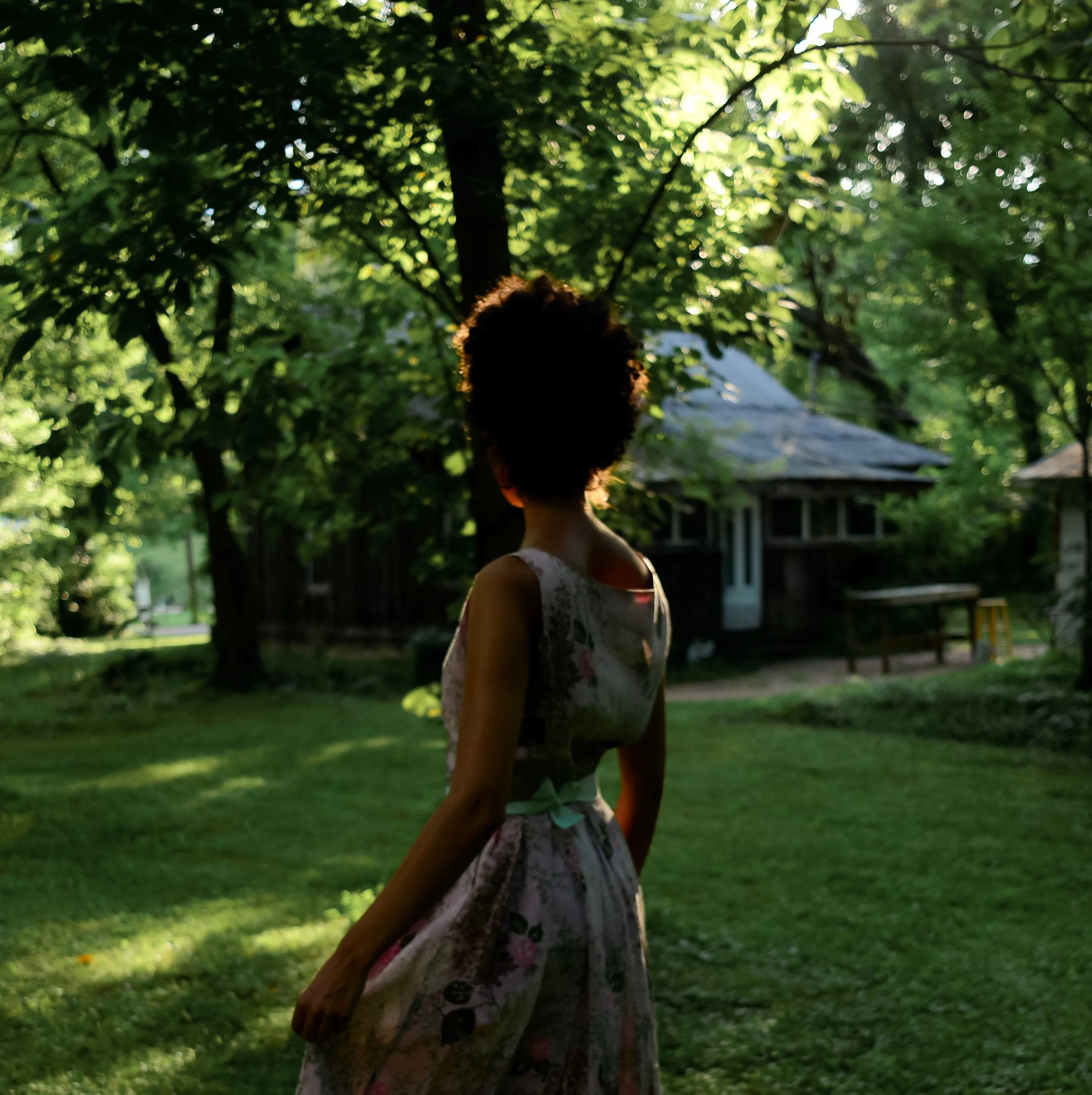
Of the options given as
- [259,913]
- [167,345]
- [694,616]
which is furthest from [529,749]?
[694,616]

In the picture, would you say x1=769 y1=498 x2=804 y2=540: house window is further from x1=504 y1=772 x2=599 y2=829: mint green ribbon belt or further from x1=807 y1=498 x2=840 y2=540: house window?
x1=504 y1=772 x2=599 y2=829: mint green ribbon belt

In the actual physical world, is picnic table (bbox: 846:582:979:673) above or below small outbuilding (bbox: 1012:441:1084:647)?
below

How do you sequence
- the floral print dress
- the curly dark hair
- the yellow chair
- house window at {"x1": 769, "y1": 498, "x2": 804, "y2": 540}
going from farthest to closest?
house window at {"x1": 769, "y1": 498, "x2": 804, "y2": 540}, the yellow chair, the curly dark hair, the floral print dress

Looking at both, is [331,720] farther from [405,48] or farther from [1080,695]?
[405,48]

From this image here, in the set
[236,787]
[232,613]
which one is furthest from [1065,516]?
[236,787]

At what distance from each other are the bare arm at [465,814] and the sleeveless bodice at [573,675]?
90mm

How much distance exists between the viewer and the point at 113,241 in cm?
439

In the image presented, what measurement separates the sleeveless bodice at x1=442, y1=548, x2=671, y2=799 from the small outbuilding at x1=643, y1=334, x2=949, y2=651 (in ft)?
49.6

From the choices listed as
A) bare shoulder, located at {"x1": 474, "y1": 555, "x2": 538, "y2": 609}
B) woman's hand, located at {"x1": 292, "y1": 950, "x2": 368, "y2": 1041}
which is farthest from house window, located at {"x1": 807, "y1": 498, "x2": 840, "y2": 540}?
woman's hand, located at {"x1": 292, "y1": 950, "x2": 368, "y2": 1041}

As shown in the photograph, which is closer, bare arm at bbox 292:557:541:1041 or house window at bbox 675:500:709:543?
bare arm at bbox 292:557:541:1041

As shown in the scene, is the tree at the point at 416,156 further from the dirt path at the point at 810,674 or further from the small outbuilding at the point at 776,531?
the small outbuilding at the point at 776,531

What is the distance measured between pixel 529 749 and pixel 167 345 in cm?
1190

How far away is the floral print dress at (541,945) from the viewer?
2.17 metres

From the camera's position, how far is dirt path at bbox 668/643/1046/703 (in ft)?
54.6
